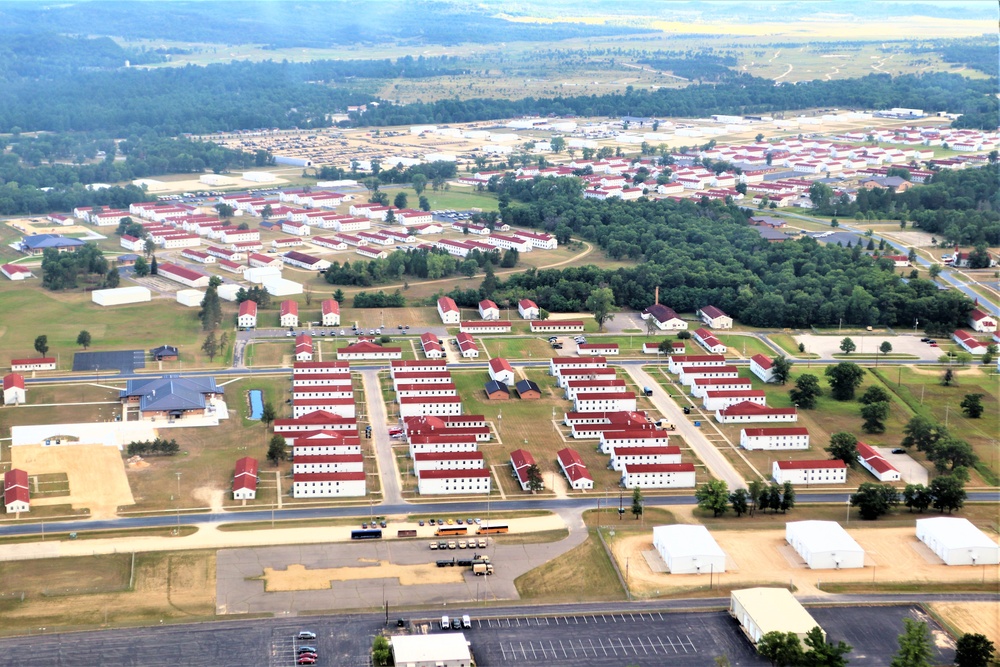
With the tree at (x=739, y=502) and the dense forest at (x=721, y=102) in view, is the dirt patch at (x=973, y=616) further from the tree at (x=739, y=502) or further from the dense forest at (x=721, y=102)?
the dense forest at (x=721, y=102)

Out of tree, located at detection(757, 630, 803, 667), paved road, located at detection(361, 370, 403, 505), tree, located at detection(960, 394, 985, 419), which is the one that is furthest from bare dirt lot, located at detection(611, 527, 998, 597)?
tree, located at detection(960, 394, 985, 419)

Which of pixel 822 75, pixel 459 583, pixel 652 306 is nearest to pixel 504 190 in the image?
pixel 652 306

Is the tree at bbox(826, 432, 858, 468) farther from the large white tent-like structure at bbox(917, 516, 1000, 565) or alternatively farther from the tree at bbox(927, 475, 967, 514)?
the large white tent-like structure at bbox(917, 516, 1000, 565)

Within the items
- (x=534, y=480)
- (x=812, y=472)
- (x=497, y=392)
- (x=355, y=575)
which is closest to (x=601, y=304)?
(x=497, y=392)

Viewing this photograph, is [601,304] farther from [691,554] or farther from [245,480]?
[691,554]

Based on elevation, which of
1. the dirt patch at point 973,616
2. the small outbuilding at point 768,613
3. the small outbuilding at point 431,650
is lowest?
the dirt patch at point 973,616

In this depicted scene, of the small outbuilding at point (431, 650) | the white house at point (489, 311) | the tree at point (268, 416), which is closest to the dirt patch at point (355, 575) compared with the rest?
the small outbuilding at point (431, 650)
